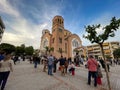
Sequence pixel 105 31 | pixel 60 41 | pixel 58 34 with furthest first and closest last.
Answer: pixel 60 41
pixel 58 34
pixel 105 31

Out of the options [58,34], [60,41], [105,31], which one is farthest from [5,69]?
[60,41]

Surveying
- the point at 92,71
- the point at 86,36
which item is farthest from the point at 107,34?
the point at 92,71

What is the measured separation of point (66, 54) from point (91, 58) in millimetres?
45761

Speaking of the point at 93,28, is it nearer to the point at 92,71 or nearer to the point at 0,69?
the point at 92,71

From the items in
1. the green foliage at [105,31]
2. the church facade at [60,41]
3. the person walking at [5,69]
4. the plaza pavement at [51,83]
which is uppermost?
the church facade at [60,41]

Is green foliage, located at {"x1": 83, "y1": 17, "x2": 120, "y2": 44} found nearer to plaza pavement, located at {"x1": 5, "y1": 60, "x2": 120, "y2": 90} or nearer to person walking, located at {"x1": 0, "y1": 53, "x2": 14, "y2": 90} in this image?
plaza pavement, located at {"x1": 5, "y1": 60, "x2": 120, "y2": 90}

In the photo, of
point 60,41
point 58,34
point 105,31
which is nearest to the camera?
point 105,31

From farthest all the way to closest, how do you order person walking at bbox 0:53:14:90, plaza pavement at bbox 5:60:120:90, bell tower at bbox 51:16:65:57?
bell tower at bbox 51:16:65:57 < plaza pavement at bbox 5:60:120:90 < person walking at bbox 0:53:14:90

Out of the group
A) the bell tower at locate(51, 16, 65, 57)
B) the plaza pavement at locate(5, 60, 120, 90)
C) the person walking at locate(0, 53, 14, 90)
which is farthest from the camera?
the bell tower at locate(51, 16, 65, 57)

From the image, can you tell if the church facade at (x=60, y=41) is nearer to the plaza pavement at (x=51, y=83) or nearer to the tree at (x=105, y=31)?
the plaza pavement at (x=51, y=83)

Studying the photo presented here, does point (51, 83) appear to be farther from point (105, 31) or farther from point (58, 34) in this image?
point (58, 34)

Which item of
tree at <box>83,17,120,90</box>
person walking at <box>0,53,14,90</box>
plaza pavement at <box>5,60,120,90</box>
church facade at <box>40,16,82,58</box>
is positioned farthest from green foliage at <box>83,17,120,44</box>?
church facade at <box>40,16,82,58</box>

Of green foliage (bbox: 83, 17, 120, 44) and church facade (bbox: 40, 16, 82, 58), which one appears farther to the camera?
church facade (bbox: 40, 16, 82, 58)

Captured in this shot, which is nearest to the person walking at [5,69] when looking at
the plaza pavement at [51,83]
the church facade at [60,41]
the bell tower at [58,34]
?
the plaza pavement at [51,83]
